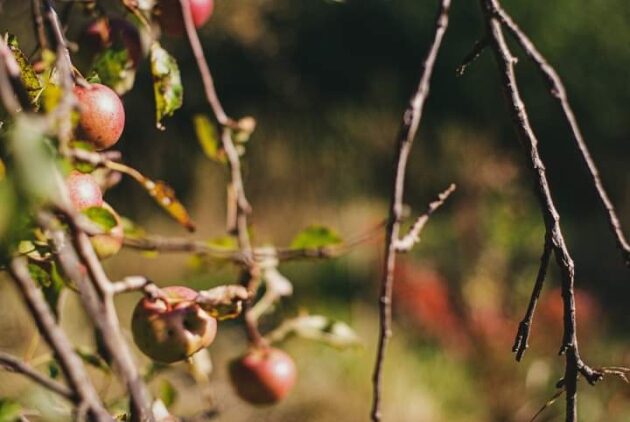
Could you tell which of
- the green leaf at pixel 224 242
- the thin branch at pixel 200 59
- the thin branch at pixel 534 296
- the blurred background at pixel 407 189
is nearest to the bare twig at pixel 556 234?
the thin branch at pixel 534 296

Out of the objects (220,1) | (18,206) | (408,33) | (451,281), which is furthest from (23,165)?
(408,33)

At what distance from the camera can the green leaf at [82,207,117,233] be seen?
523 mm

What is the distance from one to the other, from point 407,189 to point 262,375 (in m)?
4.75

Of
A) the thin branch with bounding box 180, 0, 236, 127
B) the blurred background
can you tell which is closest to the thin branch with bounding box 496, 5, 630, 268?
the thin branch with bounding box 180, 0, 236, 127

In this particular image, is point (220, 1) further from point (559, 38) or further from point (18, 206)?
point (18, 206)

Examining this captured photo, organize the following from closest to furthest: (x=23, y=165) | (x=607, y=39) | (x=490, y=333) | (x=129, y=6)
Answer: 1. (x=23, y=165)
2. (x=129, y=6)
3. (x=490, y=333)
4. (x=607, y=39)

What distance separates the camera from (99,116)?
55cm

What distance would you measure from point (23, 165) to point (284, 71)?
20.1 feet

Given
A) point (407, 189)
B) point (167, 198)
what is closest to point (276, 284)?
point (167, 198)

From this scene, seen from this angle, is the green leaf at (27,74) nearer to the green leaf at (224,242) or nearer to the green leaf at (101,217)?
the green leaf at (101,217)

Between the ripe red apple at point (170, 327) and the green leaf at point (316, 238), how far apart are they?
19 centimetres

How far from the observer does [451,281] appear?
427cm

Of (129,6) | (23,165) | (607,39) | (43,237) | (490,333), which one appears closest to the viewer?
(23,165)

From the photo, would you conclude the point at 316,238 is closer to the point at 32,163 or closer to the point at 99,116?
the point at 99,116
